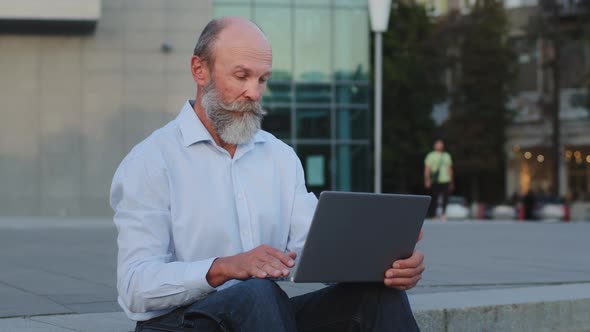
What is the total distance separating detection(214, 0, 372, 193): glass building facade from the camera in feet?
95.5

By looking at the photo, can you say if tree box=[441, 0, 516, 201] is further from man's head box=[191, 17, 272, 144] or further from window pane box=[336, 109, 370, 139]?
man's head box=[191, 17, 272, 144]

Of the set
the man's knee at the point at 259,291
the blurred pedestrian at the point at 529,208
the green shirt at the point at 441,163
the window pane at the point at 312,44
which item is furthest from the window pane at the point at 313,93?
the man's knee at the point at 259,291

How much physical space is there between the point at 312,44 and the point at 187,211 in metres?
25.9

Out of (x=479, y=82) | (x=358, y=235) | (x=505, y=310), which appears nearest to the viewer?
(x=358, y=235)

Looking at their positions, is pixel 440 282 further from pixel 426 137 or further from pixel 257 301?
pixel 426 137

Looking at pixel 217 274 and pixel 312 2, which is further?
pixel 312 2

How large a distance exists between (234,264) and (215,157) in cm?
56

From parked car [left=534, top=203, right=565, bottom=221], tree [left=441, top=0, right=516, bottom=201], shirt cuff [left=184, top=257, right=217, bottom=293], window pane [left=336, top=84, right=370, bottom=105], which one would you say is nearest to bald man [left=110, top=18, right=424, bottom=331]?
shirt cuff [left=184, top=257, right=217, bottom=293]

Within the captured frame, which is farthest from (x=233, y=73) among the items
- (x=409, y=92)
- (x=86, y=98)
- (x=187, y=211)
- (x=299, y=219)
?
(x=409, y=92)

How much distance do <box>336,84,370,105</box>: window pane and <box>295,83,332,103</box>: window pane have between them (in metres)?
0.29

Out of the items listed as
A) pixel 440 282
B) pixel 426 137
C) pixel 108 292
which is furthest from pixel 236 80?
pixel 426 137

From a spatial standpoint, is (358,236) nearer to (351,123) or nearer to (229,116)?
(229,116)

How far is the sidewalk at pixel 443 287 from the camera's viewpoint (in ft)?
18.0

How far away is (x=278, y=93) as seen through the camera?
29391mm
